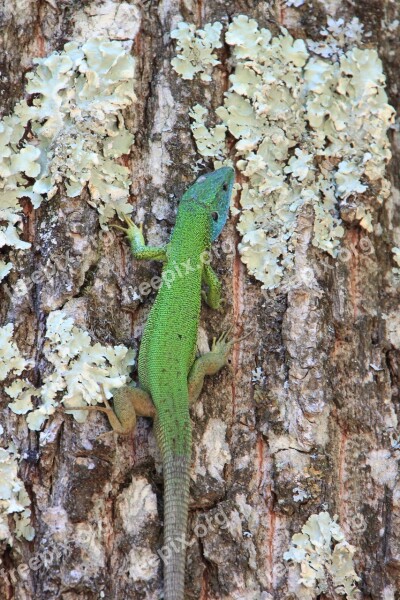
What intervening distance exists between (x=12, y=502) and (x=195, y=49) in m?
2.81

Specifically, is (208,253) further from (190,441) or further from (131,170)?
(190,441)

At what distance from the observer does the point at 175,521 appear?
3.56 meters

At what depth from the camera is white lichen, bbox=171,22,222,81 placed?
4.40 metres

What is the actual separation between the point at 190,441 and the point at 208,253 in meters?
1.22

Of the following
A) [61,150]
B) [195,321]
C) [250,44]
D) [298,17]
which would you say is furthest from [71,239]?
[298,17]

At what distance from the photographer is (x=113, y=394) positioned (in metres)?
3.87

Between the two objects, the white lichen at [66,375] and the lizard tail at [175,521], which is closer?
the lizard tail at [175,521]

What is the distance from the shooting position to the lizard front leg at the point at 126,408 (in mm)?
3717

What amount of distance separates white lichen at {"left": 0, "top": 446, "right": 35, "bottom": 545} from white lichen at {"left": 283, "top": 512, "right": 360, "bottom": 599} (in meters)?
1.32

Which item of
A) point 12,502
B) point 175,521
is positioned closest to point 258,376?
point 175,521

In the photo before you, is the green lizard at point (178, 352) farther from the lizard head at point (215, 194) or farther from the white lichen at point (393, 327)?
the white lichen at point (393, 327)

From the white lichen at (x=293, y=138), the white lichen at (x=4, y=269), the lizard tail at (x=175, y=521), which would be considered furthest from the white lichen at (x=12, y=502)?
the white lichen at (x=293, y=138)

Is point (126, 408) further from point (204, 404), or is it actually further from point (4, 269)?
point (4, 269)

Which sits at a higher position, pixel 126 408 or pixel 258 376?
pixel 258 376
